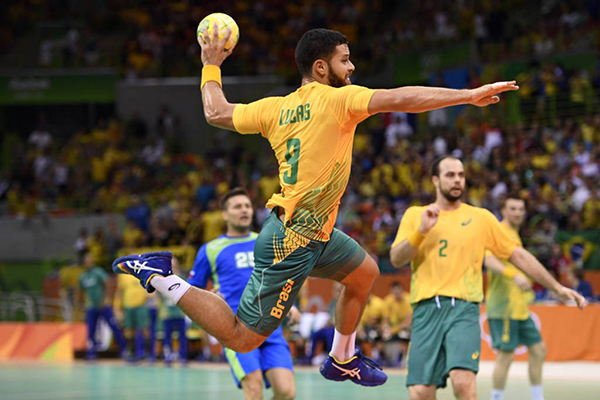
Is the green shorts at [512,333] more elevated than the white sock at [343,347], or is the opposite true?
the white sock at [343,347]

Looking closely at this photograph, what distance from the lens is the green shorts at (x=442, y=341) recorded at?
7.95 meters

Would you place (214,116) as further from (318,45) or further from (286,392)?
(286,392)

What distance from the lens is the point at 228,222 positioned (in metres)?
9.73

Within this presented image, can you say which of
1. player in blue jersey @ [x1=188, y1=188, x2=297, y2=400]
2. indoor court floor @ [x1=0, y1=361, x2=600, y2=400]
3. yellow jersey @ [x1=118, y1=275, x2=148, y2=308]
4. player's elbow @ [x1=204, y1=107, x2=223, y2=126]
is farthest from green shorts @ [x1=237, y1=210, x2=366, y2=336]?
yellow jersey @ [x1=118, y1=275, x2=148, y2=308]

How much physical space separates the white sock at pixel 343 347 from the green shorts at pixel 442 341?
129 cm

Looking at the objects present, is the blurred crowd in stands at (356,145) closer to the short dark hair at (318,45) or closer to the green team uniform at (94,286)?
the green team uniform at (94,286)

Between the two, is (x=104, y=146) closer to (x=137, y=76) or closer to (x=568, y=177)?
(x=137, y=76)

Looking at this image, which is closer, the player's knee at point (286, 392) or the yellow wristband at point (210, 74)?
the yellow wristband at point (210, 74)

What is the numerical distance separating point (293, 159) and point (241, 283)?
3368 millimetres

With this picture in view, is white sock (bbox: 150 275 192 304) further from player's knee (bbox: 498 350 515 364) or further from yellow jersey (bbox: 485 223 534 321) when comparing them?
yellow jersey (bbox: 485 223 534 321)

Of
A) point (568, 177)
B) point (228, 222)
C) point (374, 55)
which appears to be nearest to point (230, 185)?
point (374, 55)

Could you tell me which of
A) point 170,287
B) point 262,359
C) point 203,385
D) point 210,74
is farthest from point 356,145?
point 170,287

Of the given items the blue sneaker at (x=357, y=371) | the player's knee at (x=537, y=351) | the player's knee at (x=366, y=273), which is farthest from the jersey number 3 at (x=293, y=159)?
the player's knee at (x=537, y=351)

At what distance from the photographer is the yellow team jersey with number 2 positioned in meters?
5.93
